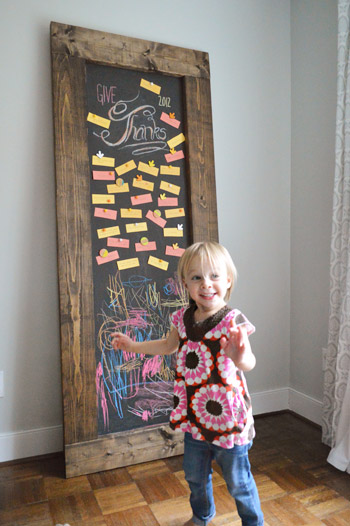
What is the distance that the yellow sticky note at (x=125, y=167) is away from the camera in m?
2.25

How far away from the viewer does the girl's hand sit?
138 centimetres

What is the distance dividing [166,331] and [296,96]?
1.54 meters

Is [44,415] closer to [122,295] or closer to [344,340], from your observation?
[122,295]

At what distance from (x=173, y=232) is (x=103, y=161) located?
485 mm

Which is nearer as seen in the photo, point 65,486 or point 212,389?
point 212,389

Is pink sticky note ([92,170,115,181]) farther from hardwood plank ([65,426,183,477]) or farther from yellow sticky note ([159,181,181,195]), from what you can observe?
hardwood plank ([65,426,183,477])

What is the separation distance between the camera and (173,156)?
2359 millimetres

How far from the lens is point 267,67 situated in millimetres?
2682

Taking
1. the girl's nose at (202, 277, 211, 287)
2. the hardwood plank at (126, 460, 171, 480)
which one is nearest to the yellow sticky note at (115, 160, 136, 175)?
the girl's nose at (202, 277, 211, 287)

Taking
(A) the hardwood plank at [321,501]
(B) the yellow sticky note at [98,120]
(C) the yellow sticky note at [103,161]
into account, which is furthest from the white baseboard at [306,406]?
(B) the yellow sticky note at [98,120]

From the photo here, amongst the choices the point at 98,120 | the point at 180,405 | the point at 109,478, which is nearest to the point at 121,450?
the point at 109,478

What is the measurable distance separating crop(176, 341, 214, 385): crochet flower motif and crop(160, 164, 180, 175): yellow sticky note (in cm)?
105

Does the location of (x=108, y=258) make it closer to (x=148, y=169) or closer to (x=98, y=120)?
(x=148, y=169)

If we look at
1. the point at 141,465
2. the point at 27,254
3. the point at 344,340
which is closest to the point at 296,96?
the point at 344,340
